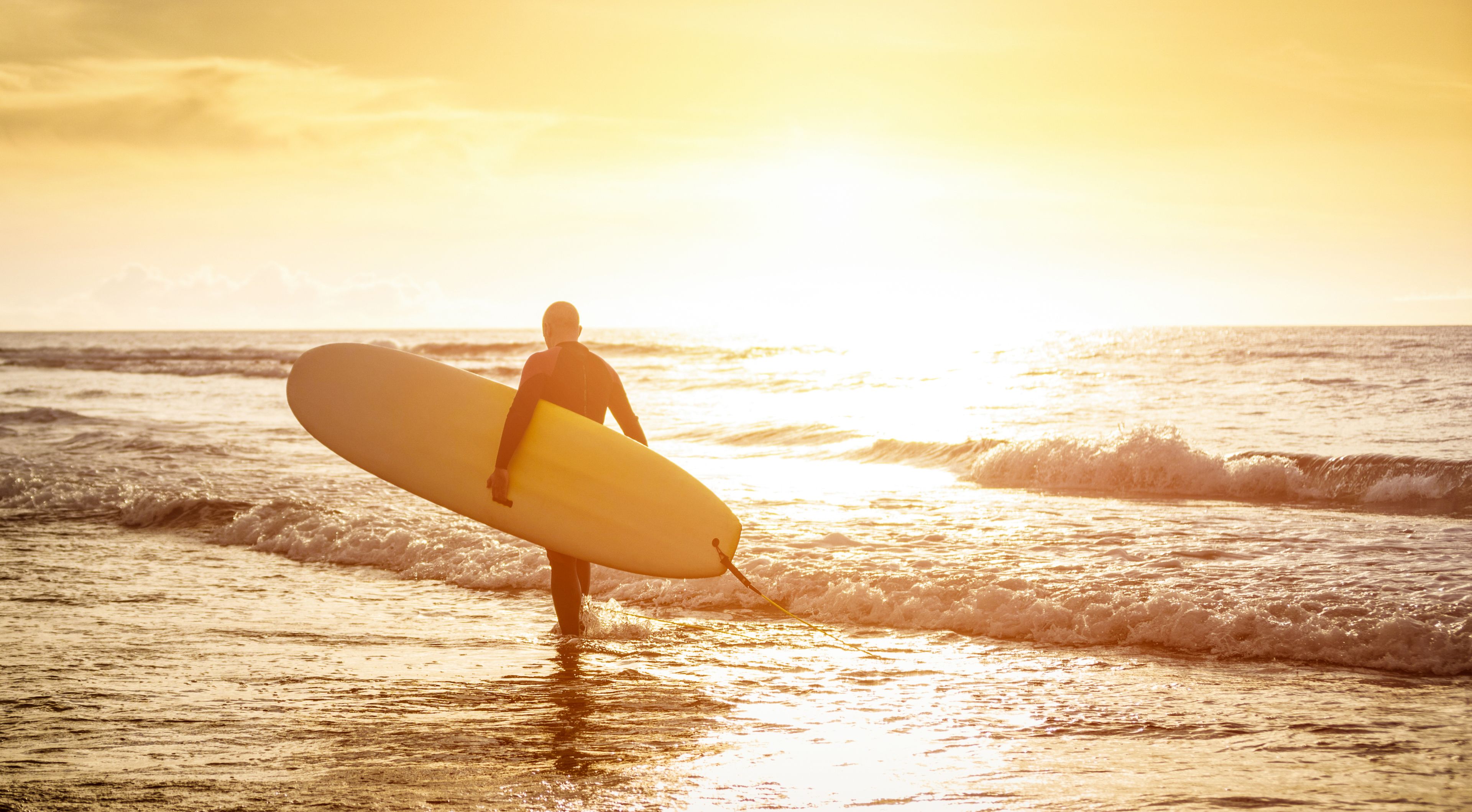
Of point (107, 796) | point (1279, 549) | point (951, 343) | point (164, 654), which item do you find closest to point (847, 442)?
point (1279, 549)

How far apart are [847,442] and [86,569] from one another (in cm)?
912

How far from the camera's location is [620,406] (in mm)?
4656

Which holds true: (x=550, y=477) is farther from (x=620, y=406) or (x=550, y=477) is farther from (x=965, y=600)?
(x=965, y=600)

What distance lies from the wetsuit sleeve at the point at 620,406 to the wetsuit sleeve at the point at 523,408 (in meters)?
0.30

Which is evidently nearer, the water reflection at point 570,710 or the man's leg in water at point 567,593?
the water reflection at point 570,710

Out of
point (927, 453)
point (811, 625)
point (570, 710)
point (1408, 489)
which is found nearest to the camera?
point (570, 710)

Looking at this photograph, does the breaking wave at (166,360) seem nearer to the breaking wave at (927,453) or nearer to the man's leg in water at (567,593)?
the breaking wave at (927,453)

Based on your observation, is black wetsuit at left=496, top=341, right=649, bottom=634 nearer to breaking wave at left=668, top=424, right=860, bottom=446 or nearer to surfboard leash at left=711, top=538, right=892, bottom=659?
surfboard leash at left=711, top=538, right=892, bottom=659

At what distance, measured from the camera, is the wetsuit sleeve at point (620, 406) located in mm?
4633

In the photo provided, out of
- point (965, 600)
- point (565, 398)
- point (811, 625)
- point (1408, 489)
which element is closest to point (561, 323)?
point (565, 398)

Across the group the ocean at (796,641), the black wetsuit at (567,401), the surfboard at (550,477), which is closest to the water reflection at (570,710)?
the ocean at (796,641)

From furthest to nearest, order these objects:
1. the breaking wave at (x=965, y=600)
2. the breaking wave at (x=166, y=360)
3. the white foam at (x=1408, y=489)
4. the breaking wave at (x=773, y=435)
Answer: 1. the breaking wave at (x=166, y=360)
2. the breaking wave at (x=773, y=435)
3. the white foam at (x=1408, y=489)
4. the breaking wave at (x=965, y=600)

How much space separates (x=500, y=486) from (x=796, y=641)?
5.29 ft

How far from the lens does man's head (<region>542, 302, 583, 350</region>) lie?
444 centimetres
